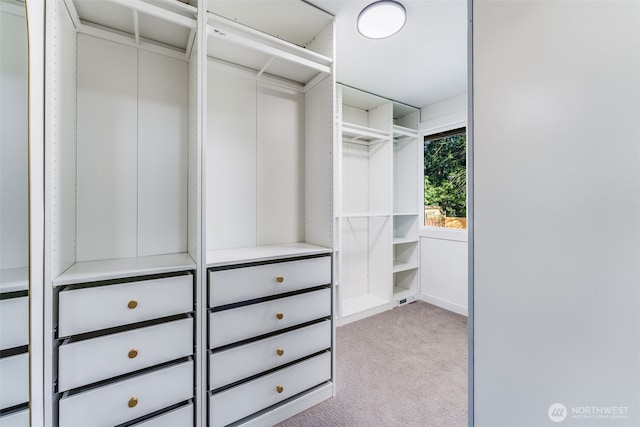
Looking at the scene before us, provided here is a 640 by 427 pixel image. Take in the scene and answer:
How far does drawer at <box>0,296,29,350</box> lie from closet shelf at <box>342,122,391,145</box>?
8.34 ft

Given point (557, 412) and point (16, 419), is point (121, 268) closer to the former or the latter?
point (16, 419)

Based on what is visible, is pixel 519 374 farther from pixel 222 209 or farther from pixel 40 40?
pixel 40 40

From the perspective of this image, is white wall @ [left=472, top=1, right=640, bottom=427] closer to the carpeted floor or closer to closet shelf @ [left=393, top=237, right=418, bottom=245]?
the carpeted floor

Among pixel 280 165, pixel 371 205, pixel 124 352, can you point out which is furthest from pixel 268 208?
pixel 371 205

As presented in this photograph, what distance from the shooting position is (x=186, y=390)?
1.30 m

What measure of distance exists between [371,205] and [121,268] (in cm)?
267

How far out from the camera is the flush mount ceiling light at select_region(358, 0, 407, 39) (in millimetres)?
1617

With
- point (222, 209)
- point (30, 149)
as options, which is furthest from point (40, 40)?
point (222, 209)

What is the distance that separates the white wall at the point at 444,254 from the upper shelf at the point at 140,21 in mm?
2840

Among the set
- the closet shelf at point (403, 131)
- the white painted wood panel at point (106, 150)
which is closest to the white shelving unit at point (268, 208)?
the white painted wood panel at point (106, 150)

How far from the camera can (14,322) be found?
87cm

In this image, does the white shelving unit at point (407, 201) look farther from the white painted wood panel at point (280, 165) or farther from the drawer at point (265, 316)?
the drawer at point (265, 316)

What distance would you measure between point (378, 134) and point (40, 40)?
2728mm

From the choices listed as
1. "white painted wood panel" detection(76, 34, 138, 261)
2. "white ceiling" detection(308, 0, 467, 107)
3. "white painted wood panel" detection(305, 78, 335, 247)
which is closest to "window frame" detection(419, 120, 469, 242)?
"white ceiling" detection(308, 0, 467, 107)
